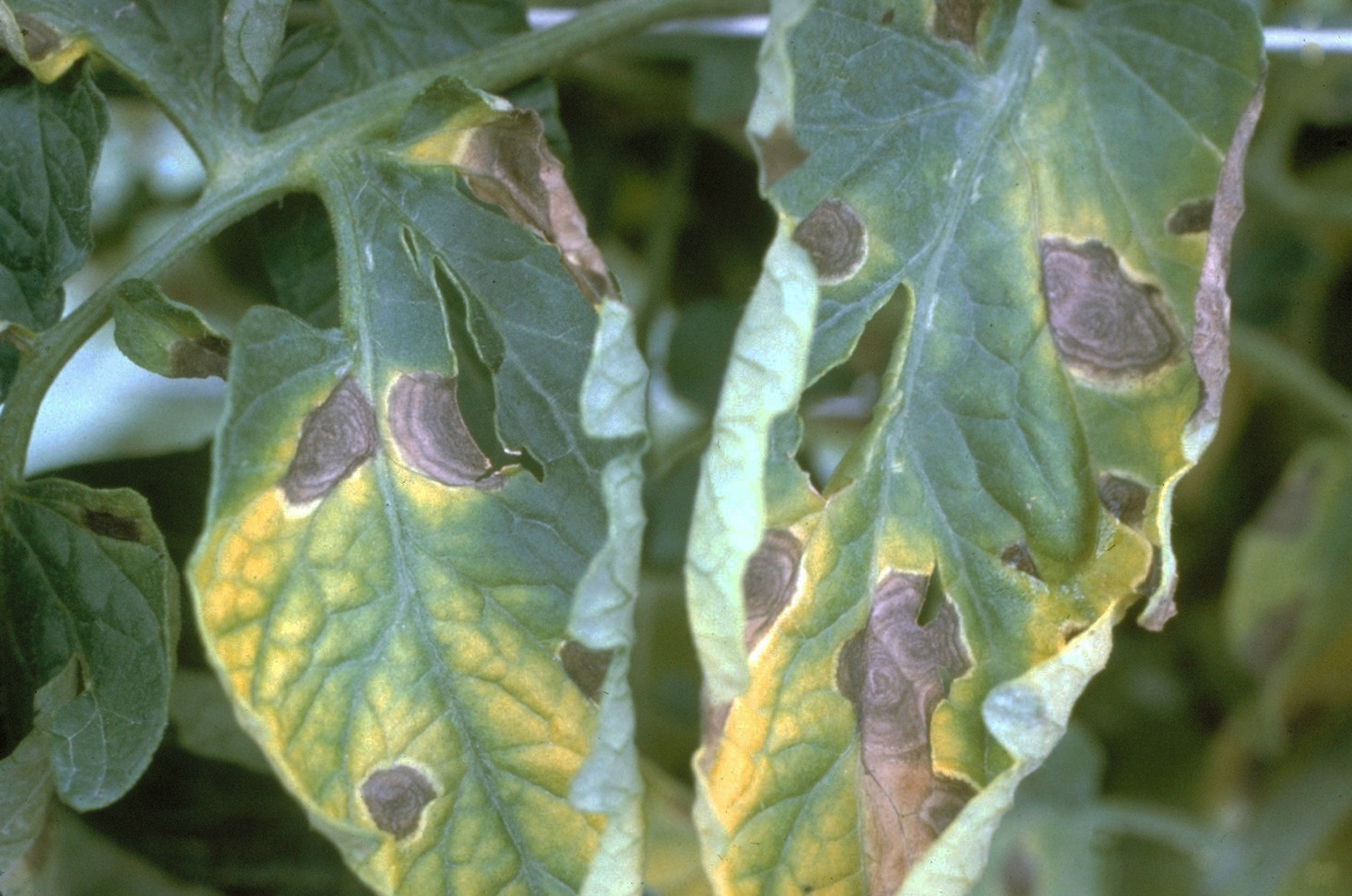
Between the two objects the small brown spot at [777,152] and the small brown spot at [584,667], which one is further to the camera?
the small brown spot at [584,667]

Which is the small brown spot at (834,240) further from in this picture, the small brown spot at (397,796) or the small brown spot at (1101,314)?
the small brown spot at (397,796)

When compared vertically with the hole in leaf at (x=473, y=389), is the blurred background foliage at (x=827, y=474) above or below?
below

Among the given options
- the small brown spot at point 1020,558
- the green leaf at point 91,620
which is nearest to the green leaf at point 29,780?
the green leaf at point 91,620

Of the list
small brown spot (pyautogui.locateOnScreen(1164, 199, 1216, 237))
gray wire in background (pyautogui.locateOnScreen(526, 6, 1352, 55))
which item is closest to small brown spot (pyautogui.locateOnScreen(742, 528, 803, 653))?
small brown spot (pyautogui.locateOnScreen(1164, 199, 1216, 237))

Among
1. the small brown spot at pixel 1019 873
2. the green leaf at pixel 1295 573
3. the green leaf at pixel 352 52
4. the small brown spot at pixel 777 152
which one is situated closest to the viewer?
the small brown spot at pixel 777 152

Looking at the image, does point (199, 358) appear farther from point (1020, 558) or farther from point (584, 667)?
point (1020, 558)

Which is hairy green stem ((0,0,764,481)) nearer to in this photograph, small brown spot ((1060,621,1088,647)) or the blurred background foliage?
the blurred background foliage
